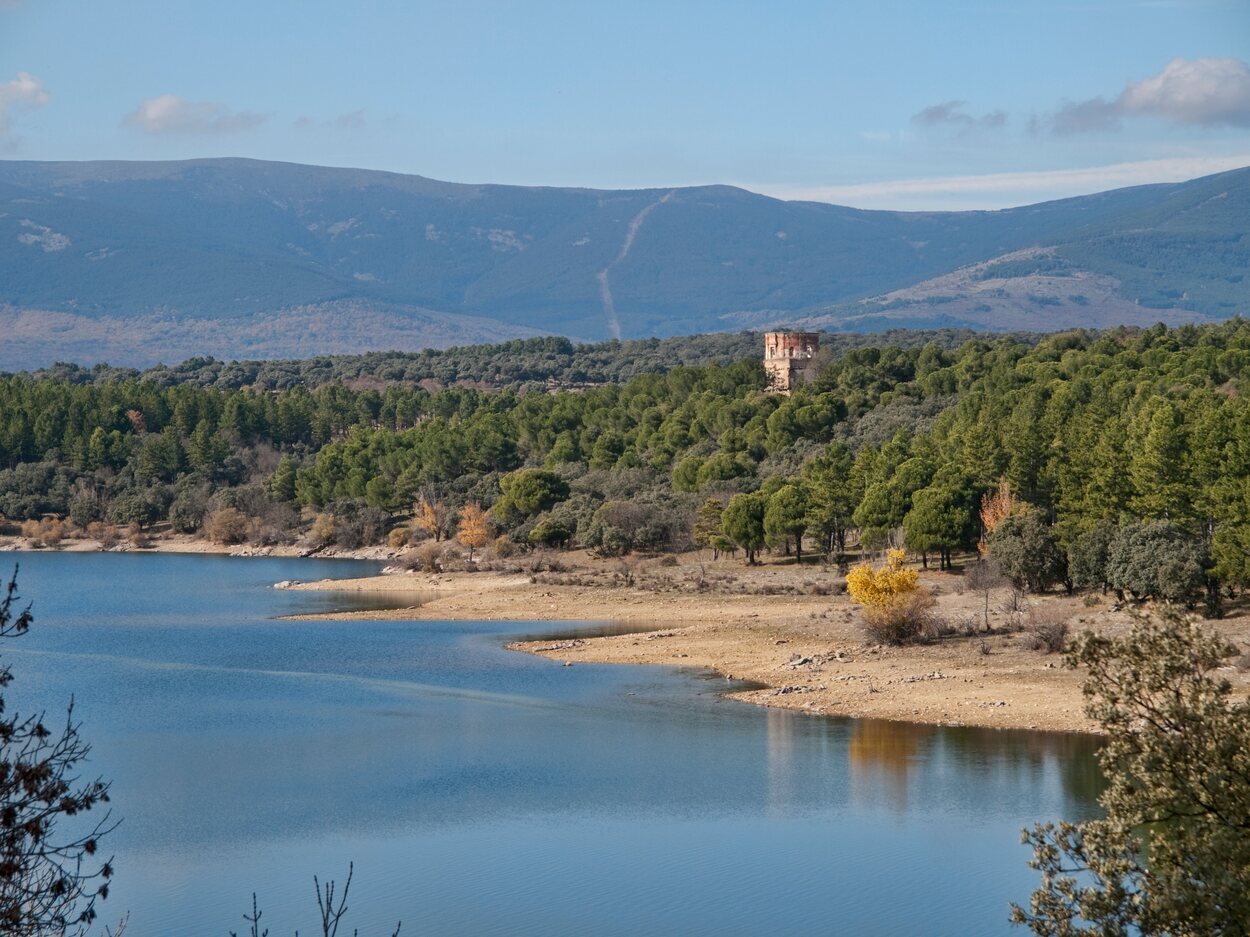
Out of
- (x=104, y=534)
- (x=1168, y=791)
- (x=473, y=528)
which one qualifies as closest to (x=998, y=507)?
(x=473, y=528)

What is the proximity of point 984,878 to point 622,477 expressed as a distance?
2060 inches

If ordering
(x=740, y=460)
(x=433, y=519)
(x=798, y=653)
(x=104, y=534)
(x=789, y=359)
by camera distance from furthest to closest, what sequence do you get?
(x=789, y=359) < (x=104, y=534) < (x=433, y=519) < (x=740, y=460) < (x=798, y=653)

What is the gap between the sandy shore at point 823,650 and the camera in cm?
3475

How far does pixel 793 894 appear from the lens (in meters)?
23.6

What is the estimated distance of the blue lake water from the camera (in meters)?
23.1

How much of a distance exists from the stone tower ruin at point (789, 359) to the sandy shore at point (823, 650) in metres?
38.2

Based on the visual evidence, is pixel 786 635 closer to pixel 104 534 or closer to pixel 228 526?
pixel 228 526

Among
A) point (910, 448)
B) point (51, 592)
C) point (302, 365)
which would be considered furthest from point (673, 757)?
point (302, 365)

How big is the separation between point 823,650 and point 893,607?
2.11 m

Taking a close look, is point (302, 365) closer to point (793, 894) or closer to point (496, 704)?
point (496, 704)

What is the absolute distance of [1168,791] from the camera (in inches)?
482

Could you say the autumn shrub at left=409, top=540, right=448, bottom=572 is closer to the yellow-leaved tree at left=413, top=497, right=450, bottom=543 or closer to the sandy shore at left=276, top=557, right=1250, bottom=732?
the yellow-leaved tree at left=413, top=497, right=450, bottom=543

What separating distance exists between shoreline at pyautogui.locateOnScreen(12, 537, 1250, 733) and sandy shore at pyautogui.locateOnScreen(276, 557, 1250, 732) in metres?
0.05

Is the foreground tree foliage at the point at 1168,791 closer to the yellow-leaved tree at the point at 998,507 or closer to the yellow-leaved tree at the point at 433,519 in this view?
the yellow-leaved tree at the point at 998,507
